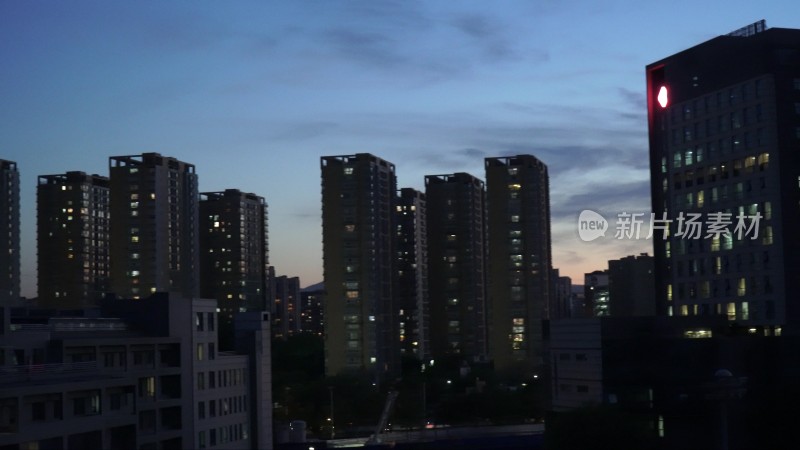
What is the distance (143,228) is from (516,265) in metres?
52.6

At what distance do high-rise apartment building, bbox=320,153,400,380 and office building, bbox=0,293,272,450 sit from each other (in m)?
58.8

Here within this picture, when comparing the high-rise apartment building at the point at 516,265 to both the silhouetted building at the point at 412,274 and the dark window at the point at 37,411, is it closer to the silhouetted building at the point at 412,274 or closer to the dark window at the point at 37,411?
the silhouetted building at the point at 412,274

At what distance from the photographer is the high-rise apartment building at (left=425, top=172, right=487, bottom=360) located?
160875mm

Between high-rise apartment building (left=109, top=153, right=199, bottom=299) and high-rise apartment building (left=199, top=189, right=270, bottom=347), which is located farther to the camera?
high-rise apartment building (left=199, top=189, right=270, bottom=347)

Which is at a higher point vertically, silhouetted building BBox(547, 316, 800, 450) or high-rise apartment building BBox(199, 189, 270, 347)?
high-rise apartment building BBox(199, 189, 270, 347)

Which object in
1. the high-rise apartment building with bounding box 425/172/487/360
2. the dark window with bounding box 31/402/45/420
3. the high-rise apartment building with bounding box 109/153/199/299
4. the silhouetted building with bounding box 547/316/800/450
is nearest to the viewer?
the dark window with bounding box 31/402/45/420

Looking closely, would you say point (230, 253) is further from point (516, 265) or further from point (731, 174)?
point (731, 174)

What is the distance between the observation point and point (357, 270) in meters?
130

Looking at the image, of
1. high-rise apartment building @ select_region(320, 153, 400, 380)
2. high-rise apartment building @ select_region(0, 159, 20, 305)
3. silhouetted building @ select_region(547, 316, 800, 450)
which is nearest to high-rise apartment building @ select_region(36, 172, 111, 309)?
high-rise apartment building @ select_region(0, 159, 20, 305)

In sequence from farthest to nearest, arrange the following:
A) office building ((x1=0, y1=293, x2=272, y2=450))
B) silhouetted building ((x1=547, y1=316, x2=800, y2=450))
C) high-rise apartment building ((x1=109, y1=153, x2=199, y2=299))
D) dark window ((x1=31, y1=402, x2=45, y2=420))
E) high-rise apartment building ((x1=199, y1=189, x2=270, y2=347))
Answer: high-rise apartment building ((x1=199, y1=189, x2=270, y2=347))
high-rise apartment building ((x1=109, y1=153, x2=199, y2=299))
silhouetted building ((x1=547, y1=316, x2=800, y2=450))
office building ((x1=0, y1=293, x2=272, y2=450))
dark window ((x1=31, y1=402, x2=45, y2=420))

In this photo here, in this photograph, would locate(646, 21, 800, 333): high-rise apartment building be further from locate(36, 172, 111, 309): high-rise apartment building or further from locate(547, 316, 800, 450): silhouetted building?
locate(36, 172, 111, 309): high-rise apartment building

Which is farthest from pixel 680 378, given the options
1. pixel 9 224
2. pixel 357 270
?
pixel 9 224

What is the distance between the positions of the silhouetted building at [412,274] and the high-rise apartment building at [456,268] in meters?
1.72

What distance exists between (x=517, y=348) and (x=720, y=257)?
72.0 meters
